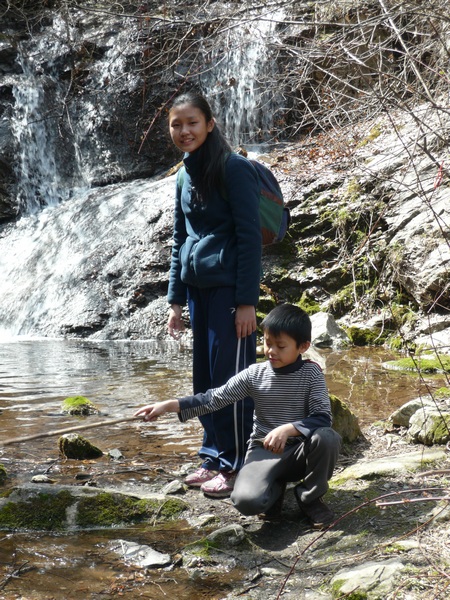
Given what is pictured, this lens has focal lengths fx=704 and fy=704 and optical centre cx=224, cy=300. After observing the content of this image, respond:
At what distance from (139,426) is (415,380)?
2656 mm

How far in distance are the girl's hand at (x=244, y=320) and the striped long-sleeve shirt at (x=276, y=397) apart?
0.88ft

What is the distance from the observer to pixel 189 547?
9.12ft

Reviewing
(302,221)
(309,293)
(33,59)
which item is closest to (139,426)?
(309,293)

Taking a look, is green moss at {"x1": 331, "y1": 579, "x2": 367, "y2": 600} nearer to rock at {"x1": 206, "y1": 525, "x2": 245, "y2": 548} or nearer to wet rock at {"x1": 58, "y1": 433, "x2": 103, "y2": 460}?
rock at {"x1": 206, "y1": 525, "x2": 245, "y2": 548}

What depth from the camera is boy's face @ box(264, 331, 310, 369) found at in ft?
10.1

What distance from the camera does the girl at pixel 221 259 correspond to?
3412 millimetres

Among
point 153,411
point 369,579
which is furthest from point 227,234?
point 369,579

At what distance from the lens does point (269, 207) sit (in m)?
3.61

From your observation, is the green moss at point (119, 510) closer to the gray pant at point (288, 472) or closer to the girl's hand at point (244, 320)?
the gray pant at point (288, 472)

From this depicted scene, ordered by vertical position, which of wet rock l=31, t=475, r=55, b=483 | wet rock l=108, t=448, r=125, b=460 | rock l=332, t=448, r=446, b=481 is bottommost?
wet rock l=108, t=448, r=125, b=460

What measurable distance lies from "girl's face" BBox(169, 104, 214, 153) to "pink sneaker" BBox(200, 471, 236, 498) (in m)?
1.63

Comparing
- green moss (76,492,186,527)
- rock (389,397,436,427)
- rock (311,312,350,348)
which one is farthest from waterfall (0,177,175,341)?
green moss (76,492,186,527)

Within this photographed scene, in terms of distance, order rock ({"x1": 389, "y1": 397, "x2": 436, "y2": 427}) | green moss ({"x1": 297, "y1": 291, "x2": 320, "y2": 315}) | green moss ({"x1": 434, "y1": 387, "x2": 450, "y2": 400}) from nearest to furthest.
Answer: rock ({"x1": 389, "y1": 397, "x2": 436, "y2": 427})
green moss ({"x1": 434, "y1": 387, "x2": 450, "y2": 400})
green moss ({"x1": 297, "y1": 291, "x2": 320, "y2": 315})

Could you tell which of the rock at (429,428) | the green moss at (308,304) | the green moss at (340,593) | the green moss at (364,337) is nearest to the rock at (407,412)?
the rock at (429,428)
